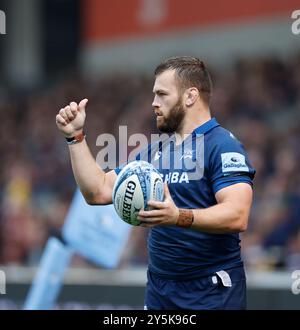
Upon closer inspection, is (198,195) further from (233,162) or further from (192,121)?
(192,121)

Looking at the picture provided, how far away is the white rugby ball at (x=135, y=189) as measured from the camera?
18.4ft

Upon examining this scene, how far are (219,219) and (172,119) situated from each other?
80 centimetres

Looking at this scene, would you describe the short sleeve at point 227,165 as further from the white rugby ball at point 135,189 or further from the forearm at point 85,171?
the forearm at point 85,171

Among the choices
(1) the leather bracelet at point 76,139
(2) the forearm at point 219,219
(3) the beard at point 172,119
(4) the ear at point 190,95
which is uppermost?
(4) the ear at point 190,95

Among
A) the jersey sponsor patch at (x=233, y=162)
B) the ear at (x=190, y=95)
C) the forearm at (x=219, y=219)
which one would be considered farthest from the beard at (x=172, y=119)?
the forearm at (x=219, y=219)

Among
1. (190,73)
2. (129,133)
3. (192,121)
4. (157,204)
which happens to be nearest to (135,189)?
(157,204)

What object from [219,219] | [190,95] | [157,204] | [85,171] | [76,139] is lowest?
[219,219]

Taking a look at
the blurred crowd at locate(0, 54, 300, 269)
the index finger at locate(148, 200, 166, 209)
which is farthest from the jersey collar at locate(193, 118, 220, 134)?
the blurred crowd at locate(0, 54, 300, 269)

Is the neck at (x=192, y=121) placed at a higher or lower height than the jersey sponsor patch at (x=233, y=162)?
higher

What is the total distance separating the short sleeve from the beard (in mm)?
289

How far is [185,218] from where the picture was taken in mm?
5555

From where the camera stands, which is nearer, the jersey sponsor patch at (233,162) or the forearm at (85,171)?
the jersey sponsor patch at (233,162)

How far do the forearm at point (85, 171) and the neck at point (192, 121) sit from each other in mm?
604

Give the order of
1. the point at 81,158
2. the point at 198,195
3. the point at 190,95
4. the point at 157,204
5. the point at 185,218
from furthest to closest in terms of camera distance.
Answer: the point at 81,158 → the point at 190,95 → the point at 198,195 → the point at 185,218 → the point at 157,204
